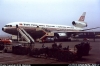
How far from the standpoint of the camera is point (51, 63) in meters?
4.77

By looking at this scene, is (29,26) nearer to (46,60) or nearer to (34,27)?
(34,27)

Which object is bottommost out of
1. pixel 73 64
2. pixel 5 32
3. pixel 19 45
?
pixel 73 64

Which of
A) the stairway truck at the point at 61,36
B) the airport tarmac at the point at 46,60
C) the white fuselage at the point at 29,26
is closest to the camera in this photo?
the airport tarmac at the point at 46,60

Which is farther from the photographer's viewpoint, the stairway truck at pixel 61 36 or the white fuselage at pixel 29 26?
the stairway truck at pixel 61 36

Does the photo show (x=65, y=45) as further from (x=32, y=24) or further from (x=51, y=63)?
(x=32, y=24)

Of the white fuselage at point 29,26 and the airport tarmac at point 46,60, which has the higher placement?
the white fuselage at point 29,26

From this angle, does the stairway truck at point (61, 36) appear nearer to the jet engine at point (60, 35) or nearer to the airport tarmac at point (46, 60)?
the jet engine at point (60, 35)

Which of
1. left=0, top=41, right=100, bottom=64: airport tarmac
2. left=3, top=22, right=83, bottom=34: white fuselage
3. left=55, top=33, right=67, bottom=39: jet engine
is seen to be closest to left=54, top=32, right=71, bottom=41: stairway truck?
left=55, top=33, right=67, bottom=39: jet engine

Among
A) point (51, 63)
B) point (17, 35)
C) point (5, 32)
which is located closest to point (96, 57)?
point (51, 63)

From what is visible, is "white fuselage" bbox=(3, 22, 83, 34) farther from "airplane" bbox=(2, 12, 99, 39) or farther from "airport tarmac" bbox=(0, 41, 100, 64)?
"airport tarmac" bbox=(0, 41, 100, 64)

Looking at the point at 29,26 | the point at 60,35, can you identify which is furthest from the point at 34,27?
the point at 60,35

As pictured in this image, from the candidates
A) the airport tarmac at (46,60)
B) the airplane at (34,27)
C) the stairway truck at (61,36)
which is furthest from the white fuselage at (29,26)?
the airport tarmac at (46,60)

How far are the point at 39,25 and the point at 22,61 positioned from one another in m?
1.14

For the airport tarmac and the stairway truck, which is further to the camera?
the stairway truck
